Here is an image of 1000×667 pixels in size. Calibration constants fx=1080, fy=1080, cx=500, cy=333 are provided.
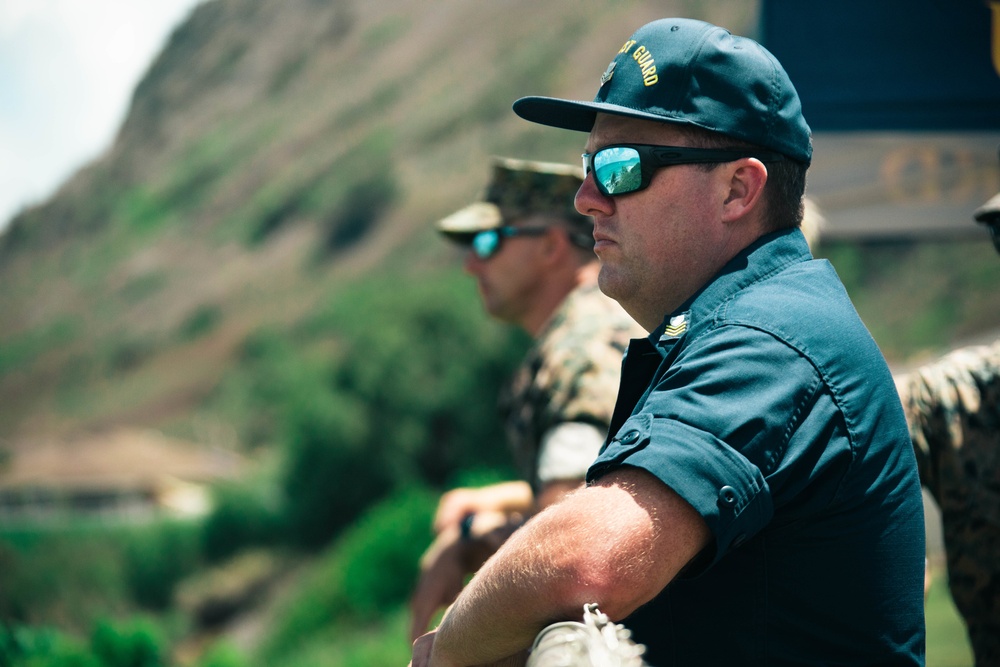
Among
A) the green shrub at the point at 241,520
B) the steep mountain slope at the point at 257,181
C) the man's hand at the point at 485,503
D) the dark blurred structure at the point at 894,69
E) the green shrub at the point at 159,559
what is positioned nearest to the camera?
the man's hand at the point at 485,503

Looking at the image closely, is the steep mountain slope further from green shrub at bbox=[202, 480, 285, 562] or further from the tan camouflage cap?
the tan camouflage cap

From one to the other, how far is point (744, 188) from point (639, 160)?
0.18 meters

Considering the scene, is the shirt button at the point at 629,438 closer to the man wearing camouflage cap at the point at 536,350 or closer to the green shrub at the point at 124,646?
the man wearing camouflage cap at the point at 536,350

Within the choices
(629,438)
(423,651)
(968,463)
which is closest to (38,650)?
(423,651)

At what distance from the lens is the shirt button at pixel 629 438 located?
1.49 m

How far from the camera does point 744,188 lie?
176 cm

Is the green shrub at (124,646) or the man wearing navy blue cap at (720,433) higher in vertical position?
the man wearing navy blue cap at (720,433)

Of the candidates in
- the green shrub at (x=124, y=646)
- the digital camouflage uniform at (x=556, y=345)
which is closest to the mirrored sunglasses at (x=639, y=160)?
the digital camouflage uniform at (x=556, y=345)

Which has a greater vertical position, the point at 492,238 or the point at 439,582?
the point at 492,238

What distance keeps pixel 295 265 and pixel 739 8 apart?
34.0 m

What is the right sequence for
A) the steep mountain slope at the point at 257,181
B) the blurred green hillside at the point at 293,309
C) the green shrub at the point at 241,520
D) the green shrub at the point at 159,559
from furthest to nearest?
the steep mountain slope at the point at 257,181 → the green shrub at the point at 159,559 → the green shrub at the point at 241,520 → the blurred green hillside at the point at 293,309

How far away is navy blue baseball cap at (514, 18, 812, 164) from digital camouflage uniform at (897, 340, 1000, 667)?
1.01 meters

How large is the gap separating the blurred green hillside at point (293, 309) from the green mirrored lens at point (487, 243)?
2.42 m

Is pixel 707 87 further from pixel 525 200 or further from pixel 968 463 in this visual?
pixel 525 200
